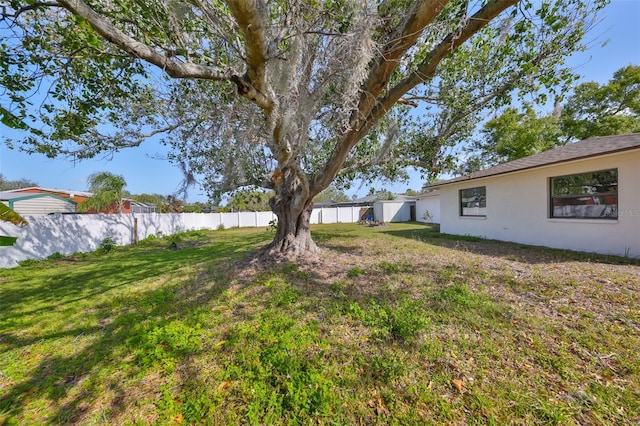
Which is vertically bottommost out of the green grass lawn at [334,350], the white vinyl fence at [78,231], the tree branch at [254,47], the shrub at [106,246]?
the green grass lawn at [334,350]

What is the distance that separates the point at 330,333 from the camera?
2756 mm

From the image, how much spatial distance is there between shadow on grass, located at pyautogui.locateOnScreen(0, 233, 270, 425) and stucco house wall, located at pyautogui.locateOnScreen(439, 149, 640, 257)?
9.42 metres

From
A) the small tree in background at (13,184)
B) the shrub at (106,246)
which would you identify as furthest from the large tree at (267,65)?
the small tree in background at (13,184)

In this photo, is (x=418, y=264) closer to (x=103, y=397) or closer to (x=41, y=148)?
(x=103, y=397)

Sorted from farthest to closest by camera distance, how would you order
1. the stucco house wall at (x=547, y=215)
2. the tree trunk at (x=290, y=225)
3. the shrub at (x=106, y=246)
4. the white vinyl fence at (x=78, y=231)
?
the shrub at (x=106, y=246)
the white vinyl fence at (x=78, y=231)
the tree trunk at (x=290, y=225)
the stucco house wall at (x=547, y=215)

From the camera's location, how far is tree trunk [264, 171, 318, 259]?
6122mm

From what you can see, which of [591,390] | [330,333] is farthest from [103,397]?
[591,390]

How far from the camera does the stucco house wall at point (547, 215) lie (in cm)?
549

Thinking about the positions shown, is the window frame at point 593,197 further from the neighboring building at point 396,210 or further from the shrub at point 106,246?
the shrub at point 106,246

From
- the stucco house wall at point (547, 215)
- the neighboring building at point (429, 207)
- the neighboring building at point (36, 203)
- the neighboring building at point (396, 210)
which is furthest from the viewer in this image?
the neighboring building at point (396, 210)

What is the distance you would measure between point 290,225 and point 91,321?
4091mm

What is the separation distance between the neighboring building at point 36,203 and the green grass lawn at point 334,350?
14331 mm

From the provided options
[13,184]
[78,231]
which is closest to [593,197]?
[78,231]

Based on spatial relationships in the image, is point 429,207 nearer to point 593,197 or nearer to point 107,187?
point 593,197
